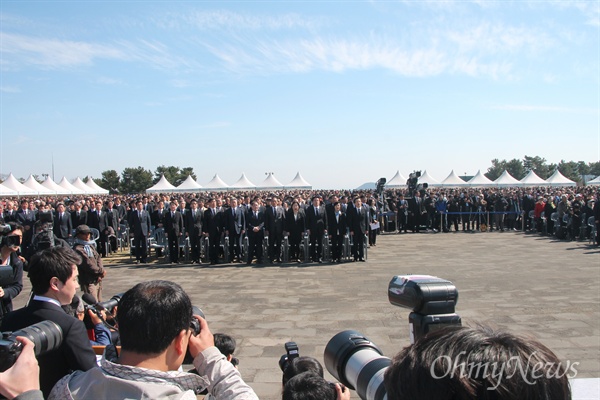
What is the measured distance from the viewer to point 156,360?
6.06 feet

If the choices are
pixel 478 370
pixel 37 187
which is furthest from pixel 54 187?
pixel 478 370

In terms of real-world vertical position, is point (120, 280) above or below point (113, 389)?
below

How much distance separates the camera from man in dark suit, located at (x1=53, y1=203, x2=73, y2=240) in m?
15.3

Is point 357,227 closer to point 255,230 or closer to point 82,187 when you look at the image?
point 255,230

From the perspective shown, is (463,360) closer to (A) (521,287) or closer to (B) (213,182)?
(A) (521,287)

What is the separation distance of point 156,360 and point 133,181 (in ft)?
266

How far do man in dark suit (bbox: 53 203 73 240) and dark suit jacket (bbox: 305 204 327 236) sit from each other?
301 inches

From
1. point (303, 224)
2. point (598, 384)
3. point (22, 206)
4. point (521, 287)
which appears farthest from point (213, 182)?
point (598, 384)

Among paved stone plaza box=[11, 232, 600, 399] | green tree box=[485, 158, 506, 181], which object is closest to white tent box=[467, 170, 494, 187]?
paved stone plaza box=[11, 232, 600, 399]

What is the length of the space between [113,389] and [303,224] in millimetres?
13230

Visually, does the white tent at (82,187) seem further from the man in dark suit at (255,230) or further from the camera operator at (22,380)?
Result: the camera operator at (22,380)

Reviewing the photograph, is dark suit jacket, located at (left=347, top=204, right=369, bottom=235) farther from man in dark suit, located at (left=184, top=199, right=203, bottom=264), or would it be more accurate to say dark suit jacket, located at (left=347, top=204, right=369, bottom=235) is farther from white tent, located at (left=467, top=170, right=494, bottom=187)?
white tent, located at (left=467, top=170, right=494, bottom=187)

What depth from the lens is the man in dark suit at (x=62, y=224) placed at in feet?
50.3

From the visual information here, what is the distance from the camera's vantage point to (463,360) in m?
1.03
